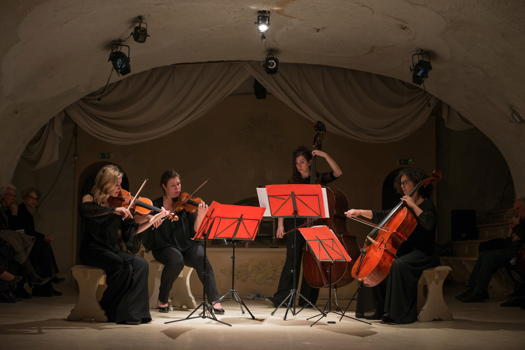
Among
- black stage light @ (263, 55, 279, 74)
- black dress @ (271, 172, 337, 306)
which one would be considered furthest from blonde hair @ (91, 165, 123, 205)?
black stage light @ (263, 55, 279, 74)

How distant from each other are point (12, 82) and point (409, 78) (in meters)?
4.62

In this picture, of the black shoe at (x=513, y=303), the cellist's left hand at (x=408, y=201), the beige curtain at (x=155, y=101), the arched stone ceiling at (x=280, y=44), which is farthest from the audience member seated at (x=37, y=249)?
the black shoe at (x=513, y=303)

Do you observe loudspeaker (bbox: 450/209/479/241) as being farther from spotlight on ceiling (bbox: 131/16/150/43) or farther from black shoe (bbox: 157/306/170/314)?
spotlight on ceiling (bbox: 131/16/150/43)

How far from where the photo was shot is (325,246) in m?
5.37

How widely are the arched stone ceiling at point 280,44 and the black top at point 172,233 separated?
1.88 metres

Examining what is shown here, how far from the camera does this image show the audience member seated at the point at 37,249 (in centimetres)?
800

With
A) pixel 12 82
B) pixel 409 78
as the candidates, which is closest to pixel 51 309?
pixel 12 82

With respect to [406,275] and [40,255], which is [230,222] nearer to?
[406,275]

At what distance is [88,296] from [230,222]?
4.36 feet

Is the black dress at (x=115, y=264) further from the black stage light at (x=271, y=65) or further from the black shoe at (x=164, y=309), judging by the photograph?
the black stage light at (x=271, y=65)

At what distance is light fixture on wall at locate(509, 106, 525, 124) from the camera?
762 centimetres

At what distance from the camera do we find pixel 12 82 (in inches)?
268

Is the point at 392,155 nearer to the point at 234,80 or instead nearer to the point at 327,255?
the point at 234,80

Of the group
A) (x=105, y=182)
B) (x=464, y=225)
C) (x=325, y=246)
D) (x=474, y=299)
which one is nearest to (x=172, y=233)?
(x=105, y=182)
